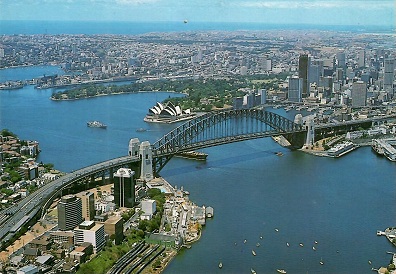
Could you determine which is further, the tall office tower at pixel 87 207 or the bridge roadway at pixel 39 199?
the tall office tower at pixel 87 207

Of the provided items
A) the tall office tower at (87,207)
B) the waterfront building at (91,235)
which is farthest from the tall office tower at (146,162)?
the waterfront building at (91,235)

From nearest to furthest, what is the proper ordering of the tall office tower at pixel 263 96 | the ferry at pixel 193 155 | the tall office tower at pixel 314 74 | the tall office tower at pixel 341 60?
the ferry at pixel 193 155, the tall office tower at pixel 263 96, the tall office tower at pixel 314 74, the tall office tower at pixel 341 60

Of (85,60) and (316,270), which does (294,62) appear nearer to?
(85,60)

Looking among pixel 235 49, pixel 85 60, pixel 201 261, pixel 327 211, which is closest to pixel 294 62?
pixel 235 49

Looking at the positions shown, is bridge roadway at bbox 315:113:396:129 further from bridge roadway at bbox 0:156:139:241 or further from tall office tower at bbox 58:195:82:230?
tall office tower at bbox 58:195:82:230

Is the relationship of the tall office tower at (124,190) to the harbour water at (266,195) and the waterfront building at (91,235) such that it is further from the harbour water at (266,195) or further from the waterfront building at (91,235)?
the waterfront building at (91,235)

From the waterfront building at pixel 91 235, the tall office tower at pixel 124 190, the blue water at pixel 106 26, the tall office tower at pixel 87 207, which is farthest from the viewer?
the blue water at pixel 106 26
